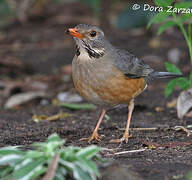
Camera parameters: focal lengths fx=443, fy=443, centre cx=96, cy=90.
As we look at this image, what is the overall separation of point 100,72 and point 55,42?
6.00 m

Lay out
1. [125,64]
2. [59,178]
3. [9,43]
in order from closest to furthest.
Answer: [59,178] → [125,64] → [9,43]

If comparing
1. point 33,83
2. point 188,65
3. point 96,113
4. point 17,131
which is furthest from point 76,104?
point 188,65

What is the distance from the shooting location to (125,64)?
19.2 ft

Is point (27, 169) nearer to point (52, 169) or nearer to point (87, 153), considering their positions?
point (52, 169)

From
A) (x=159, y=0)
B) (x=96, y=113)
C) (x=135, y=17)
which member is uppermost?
(x=159, y=0)

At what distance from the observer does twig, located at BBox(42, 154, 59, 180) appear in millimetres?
3164

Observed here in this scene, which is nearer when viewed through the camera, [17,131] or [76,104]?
[17,131]

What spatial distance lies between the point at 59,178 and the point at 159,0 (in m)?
2.93

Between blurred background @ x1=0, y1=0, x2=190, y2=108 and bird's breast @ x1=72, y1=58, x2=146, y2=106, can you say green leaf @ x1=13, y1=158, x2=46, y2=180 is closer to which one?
bird's breast @ x1=72, y1=58, x2=146, y2=106

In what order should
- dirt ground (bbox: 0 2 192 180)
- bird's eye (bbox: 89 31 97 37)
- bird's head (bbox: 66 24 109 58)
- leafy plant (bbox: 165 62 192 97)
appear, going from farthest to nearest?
leafy plant (bbox: 165 62 192 97) → bird's eye (bbox: 89 31 97 37) → bird's head (bbox: 66 24 109 58) → dirt ground (bbox: 0 2 192 180)

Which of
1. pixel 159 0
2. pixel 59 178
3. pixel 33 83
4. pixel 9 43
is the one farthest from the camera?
pixel 9 43

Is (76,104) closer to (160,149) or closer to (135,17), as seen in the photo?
(160,149)

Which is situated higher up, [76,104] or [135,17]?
[135,17]

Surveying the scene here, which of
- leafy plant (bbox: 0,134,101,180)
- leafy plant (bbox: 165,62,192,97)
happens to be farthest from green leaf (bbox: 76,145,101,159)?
leafy plant (bbox: 165,62,192,97)
